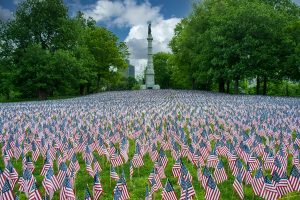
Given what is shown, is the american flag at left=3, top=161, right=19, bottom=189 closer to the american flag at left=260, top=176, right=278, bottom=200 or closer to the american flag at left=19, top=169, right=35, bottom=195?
the american flag at left=19, top=169, right=35, bottom=195

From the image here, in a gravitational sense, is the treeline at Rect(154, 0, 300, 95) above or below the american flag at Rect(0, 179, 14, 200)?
above

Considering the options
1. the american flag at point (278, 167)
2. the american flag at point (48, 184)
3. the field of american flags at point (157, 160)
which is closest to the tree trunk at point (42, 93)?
the field of american flags at point (157, 160)

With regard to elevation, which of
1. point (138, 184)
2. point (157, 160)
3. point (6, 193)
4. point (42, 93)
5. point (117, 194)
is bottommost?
point (138, 184)

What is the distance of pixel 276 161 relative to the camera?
11734 millimetres

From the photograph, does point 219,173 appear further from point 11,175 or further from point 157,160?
point 11,175

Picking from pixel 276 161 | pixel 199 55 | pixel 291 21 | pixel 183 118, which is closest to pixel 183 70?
pixel 199 55

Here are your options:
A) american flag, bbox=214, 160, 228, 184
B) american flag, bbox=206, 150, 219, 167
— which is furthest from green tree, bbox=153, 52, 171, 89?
american flag, bbox=214, 160, 228, 184

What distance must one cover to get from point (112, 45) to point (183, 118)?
53.8m

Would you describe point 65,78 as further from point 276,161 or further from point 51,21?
point 276,161

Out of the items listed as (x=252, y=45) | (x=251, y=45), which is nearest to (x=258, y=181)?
(x=251, y=45)

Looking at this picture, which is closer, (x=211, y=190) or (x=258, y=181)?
(x=211, y=190)

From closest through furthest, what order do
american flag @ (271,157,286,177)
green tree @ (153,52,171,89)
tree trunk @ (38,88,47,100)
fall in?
american flag @ (271,157,286,177)
tree trunk @ (38,88,47,100)
green tree @ (153,52,171,89)

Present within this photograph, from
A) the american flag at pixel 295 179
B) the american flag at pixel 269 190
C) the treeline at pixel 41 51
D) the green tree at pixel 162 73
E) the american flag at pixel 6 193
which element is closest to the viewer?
the american flag at pixel 6 193

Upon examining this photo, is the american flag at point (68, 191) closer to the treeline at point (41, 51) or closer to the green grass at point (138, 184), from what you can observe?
the green grass at point (138, 184)
